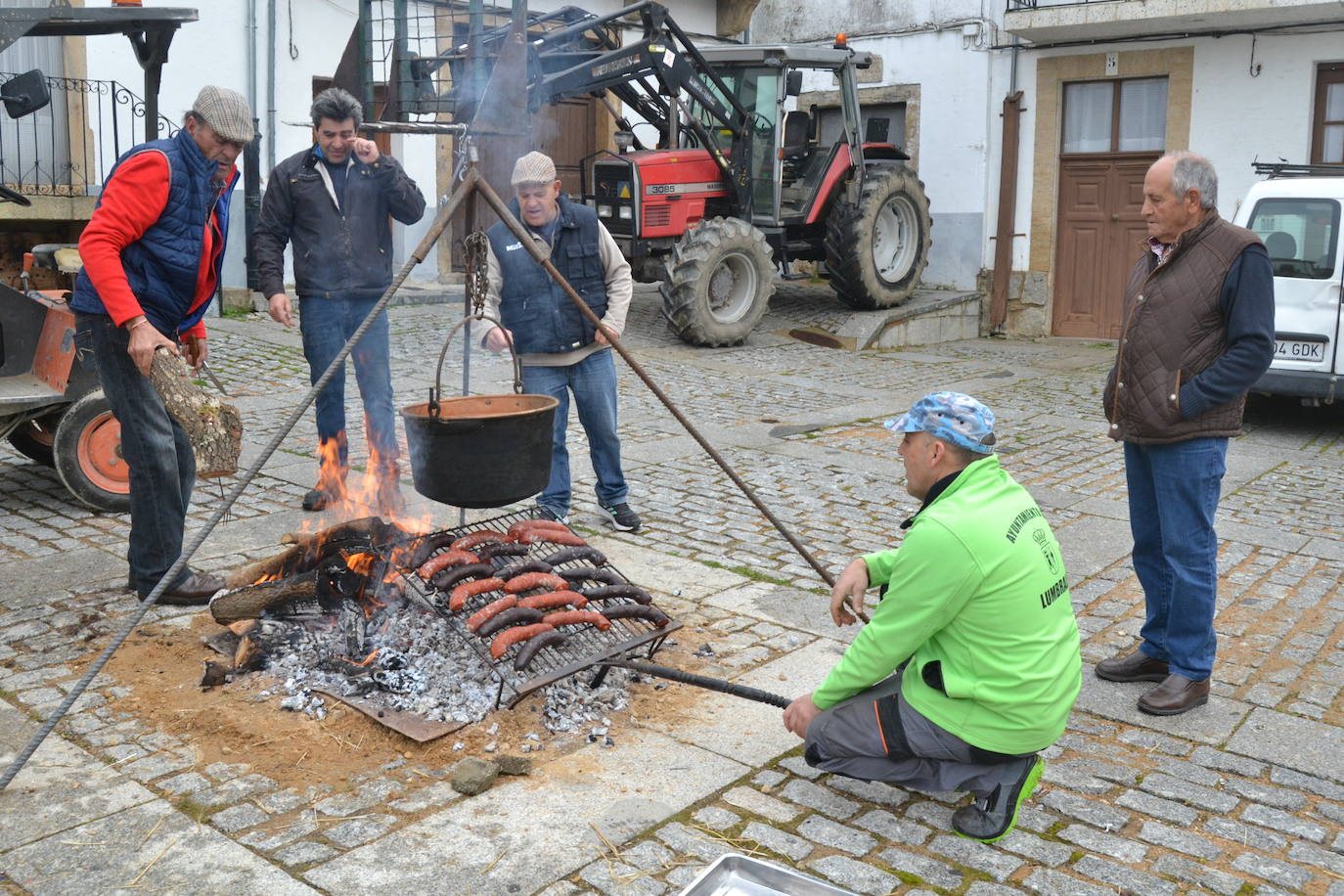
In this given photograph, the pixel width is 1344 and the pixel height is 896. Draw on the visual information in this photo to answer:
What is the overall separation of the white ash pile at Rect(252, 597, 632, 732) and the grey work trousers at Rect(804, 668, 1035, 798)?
0.93 meters

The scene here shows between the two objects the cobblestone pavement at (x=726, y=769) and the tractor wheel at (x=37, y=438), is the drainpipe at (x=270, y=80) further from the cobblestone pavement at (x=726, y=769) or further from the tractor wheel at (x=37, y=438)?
the tractor wheel at (x=37, y=438)

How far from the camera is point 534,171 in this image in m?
5.96

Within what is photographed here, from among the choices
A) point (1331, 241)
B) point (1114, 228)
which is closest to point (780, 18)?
point (1114, 228)

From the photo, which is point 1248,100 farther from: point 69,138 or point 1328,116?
point 69,138

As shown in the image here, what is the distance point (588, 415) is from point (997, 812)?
3597 millimetres

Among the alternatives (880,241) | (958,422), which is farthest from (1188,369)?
(880,241)

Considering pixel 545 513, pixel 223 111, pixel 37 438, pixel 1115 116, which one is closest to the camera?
pixel 223 111

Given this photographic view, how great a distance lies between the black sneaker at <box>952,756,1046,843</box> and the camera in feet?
11.6

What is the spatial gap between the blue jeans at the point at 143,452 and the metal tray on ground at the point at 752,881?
3290 millimetres

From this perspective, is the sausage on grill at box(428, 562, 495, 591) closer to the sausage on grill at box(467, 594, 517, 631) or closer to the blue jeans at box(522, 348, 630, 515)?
the sausage on grill at box(467, 594, 517, 631)

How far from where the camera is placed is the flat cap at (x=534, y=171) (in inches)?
234

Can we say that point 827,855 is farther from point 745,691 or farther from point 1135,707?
point 1135,707

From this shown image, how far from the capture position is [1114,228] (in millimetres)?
16469

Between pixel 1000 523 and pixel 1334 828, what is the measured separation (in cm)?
147
